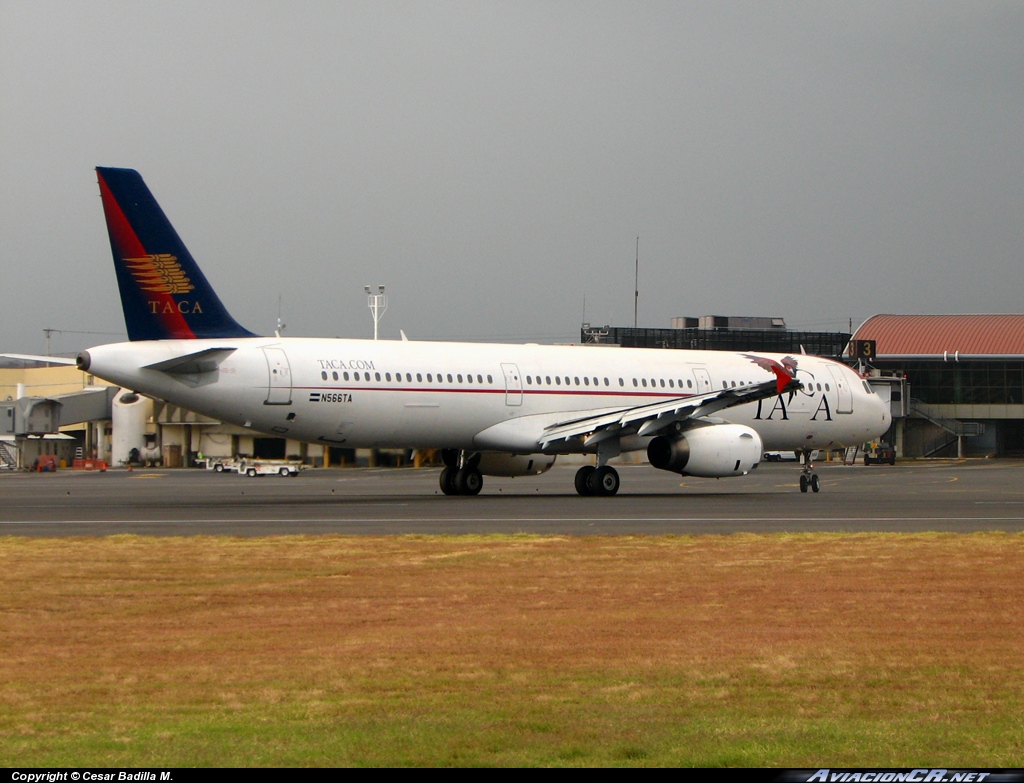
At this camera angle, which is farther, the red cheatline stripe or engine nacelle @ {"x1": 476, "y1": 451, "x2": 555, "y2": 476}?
engine nacelle @ {"x1": 476, "y1": 451, "x2": 555, "y2": 476}

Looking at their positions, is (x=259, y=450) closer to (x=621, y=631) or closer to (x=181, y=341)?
(x=181, y=341)

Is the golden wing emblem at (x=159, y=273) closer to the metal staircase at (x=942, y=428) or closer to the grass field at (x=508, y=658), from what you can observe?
the grass field at (x=508, y=658)

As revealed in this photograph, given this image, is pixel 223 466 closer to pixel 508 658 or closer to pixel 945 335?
pixel 508 658

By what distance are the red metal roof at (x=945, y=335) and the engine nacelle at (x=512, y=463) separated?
6183 centimetres

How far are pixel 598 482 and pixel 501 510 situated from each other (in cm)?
607

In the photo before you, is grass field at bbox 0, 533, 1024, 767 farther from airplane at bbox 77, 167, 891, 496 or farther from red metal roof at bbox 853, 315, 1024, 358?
red metal roof at bbox 853, 315, 1024, 358

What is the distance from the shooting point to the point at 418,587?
12680 mm

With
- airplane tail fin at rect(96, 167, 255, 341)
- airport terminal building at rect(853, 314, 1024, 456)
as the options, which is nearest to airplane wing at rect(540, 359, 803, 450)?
airplane tail fin at rect(96, 167, 255, 341)

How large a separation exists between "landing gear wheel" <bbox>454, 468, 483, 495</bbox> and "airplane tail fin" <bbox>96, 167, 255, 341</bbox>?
8.14 m

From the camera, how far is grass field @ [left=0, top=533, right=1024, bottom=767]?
6.75 meters

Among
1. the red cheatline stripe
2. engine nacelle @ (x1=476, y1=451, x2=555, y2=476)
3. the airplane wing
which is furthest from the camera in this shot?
engine nacelle @ (x1=476, y1=451, x2=555, y2=476)

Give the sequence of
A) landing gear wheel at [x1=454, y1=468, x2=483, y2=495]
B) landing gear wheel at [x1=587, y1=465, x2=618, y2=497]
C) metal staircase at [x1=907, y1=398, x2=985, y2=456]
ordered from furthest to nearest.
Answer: metal staircase at [x1=907, y1=398, x2=985, y2=456] → landing gear wheel at [x1=454, y1=468, x2=483, y2=495] → landing gear wheel at [x1=587, y1=465, x2=618, y2=497]

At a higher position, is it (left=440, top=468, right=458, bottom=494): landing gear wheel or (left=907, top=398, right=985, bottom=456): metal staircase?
(left=907, top=398, right=985, bottom=456): metal staircase

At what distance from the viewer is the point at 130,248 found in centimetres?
2555
